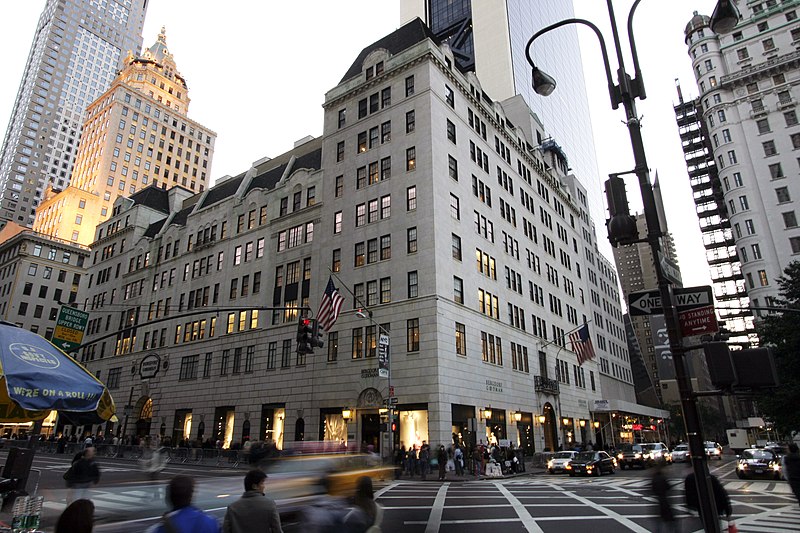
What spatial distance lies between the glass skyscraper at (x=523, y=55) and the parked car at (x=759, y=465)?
68.0 metres

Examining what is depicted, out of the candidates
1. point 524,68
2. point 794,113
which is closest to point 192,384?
point 524,68

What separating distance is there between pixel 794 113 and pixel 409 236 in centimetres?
6545

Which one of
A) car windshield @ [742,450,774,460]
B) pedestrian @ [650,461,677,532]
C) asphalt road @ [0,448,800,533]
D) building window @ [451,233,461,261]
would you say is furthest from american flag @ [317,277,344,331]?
car windshield @ [742,450,774,460]

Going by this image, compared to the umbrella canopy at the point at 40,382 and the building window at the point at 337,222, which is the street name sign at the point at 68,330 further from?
the building window at the point at 337,222

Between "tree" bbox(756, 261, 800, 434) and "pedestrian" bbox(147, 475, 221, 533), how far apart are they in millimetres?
33875

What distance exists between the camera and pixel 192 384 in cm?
4962

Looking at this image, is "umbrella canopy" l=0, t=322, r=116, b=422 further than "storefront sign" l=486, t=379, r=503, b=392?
No

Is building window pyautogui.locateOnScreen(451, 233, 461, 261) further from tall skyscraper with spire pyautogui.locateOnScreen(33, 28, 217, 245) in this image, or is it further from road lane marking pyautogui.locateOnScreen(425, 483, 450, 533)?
tall skyscraper with spire pyautogui.locateOnScreen(33, 28, 217, 245)

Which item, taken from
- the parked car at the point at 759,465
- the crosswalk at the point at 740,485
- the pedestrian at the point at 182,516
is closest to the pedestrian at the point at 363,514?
the pedestrian at the point at 182,516

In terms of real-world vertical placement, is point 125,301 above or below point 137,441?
above

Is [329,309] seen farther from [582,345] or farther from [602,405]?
[602,405]

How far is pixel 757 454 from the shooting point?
2744cm

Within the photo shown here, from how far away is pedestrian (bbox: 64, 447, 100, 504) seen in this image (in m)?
12.8

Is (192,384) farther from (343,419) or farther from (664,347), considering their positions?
(664,347)
